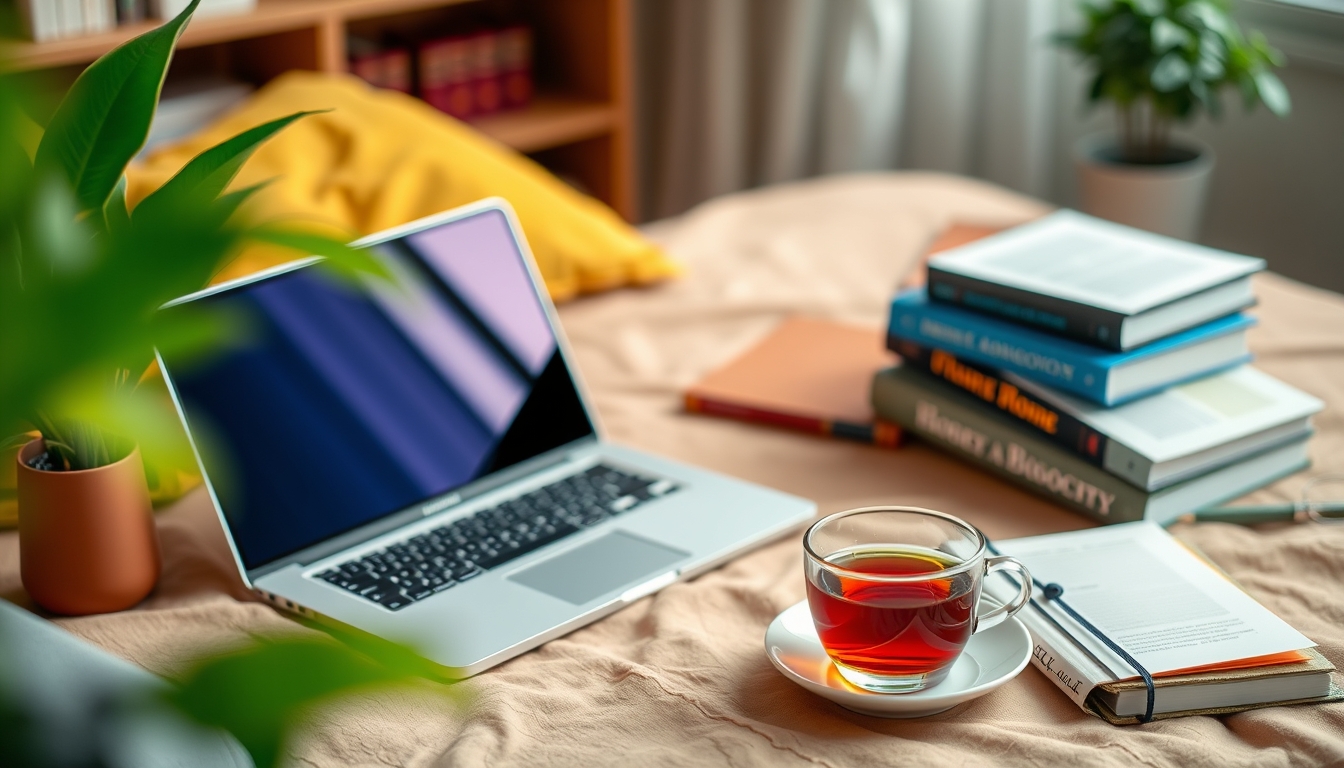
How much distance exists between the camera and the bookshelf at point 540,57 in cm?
204

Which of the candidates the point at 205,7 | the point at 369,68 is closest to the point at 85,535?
the point at 205,7

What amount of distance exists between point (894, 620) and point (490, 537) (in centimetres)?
35

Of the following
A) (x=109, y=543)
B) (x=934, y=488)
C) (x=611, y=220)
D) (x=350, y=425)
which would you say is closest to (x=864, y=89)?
(x=611, y=220)

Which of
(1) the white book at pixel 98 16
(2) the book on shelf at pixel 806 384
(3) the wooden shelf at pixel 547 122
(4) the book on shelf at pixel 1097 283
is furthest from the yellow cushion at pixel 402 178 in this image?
(3) the wooden shelf at pixel 547 122

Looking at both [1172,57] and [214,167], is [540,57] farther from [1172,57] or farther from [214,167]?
[214,167]

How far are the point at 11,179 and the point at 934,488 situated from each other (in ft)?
2.78

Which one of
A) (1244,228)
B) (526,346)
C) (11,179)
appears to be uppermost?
(11,179)

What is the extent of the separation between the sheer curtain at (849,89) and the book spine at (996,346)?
1549 millimetres

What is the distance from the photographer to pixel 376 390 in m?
0.98

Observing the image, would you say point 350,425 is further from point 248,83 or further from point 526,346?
point 248,83

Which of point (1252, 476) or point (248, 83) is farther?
point (248, 83)

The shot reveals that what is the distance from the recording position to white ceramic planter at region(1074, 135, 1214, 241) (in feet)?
6.85

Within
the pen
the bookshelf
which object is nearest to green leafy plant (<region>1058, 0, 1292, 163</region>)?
the bookshelf

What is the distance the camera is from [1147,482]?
3.04 feet
